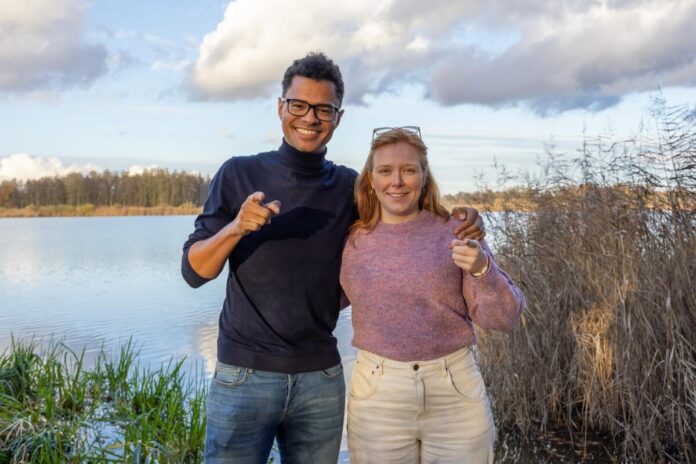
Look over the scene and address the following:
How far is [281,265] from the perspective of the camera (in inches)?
91.3

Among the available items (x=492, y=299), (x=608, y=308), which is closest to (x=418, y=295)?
(x=492, y=299)

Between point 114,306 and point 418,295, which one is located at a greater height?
point 418,295

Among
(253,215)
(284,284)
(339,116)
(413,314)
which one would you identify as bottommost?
(413,314)

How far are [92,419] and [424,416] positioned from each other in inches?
138

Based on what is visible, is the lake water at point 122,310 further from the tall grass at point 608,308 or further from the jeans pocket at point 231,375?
the jeans pocket at point 231,375

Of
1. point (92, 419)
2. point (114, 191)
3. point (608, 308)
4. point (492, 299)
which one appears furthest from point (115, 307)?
point (114, 191)

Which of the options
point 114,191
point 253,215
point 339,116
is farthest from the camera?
point 114,191

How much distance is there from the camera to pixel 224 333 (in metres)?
2.36

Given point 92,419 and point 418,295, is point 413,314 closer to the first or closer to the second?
point 418,295

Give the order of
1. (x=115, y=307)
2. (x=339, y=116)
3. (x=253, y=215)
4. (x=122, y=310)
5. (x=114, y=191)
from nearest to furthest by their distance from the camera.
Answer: (x=253, y=215)
(x=339, y=116)
(x=122, y=310)
(x=115, y=307)
(x=114, y=191)

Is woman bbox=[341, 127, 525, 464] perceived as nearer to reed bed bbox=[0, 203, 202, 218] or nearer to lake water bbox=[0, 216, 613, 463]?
lake water bbox=[0, 216, 613, 463]

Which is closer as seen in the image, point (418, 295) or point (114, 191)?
point (418, 295)

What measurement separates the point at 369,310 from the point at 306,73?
0.96 metres

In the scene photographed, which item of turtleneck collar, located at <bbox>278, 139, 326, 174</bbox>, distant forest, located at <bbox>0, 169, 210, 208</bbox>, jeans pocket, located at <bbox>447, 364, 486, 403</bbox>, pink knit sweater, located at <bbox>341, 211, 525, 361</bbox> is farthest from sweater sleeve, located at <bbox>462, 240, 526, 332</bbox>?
distant forest, located at <bbox>0, 169, 210, 208</bbox>
